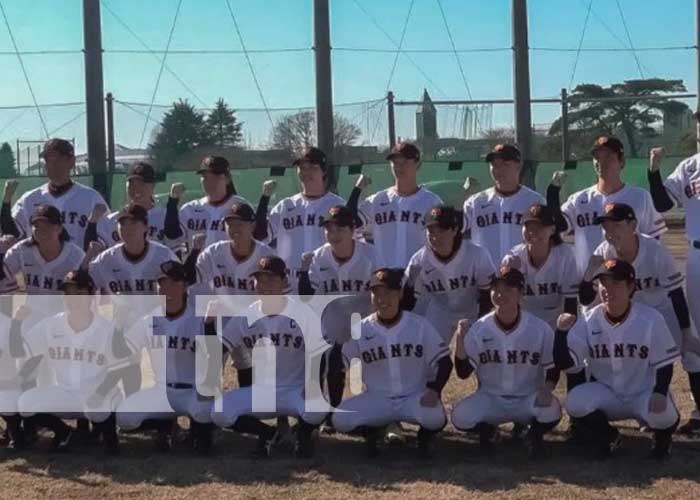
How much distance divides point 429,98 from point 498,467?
13269mm

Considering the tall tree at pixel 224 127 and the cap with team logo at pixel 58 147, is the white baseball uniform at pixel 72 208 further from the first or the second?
the tall tree at pixel 224 127

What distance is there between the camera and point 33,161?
650 inches

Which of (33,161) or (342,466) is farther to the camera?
(33,161)

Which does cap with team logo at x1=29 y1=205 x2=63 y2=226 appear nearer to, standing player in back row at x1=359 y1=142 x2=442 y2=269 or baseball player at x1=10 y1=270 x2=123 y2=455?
baseball player at x1=10 y1=270 x2=123 y2=455

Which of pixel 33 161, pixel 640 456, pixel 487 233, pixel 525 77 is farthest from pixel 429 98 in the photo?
pixel 640 456

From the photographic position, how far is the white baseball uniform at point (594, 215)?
19.2ft

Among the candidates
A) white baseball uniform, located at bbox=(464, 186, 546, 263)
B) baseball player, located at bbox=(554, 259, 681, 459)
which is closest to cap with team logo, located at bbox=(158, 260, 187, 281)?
white baseball uniform, located at bbox=(464, 186, 546, 263)

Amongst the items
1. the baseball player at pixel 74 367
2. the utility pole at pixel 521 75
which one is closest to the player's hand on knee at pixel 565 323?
the baseball player at pixel 74 367

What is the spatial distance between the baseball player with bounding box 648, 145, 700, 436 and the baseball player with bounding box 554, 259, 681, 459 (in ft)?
1.92

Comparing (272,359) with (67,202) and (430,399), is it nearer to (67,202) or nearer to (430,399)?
(430,399)

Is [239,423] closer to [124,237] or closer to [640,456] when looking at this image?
[124,237]

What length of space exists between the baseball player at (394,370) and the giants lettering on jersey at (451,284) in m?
0.30

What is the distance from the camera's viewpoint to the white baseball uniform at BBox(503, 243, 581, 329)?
19.0 feet

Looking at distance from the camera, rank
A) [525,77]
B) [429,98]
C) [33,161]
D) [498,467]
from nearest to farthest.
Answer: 1. [498,467]
2. [525,77]
3. [33,161]
4. [429,98]
